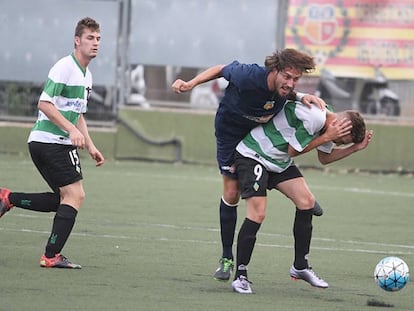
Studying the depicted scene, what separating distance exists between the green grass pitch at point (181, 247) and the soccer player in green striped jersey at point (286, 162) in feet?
0.87

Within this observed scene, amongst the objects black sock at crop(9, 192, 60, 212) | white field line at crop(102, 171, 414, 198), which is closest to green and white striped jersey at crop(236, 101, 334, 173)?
black sock at crop(9, 192, 60, 212)

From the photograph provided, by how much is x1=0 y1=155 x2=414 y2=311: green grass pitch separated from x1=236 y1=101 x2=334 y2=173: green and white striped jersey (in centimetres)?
94

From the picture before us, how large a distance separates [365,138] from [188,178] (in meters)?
8.93

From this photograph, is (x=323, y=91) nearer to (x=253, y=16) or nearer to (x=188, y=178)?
(x=253, y=16)

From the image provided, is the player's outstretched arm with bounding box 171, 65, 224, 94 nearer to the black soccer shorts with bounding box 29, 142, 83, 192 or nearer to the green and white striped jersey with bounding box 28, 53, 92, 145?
the green and white striped jersey with bounding box 28, 53, 92, 145

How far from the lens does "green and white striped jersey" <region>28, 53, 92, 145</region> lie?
8.60 metres

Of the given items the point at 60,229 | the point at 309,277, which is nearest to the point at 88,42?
the point at 60,229

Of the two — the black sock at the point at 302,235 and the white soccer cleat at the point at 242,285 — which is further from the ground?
the black sock at the point at 302,235

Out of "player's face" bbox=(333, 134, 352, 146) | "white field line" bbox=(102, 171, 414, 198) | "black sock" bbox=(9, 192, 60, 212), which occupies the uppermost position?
"player's face" bbox=(333, 134, 352, 146)

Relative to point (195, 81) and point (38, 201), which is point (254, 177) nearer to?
point (195, 81)

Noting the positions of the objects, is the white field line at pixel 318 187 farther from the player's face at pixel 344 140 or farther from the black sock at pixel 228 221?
the player's face at pixel 344 140

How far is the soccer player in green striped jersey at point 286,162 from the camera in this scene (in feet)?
26.5

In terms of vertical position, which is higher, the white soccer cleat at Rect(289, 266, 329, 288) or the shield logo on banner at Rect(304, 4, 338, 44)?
the shield logo on banner at Rect(304, 4, 338, 44)

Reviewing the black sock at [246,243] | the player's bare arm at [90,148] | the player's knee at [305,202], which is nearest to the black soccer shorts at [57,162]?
the player's bare arm at [90,148]
